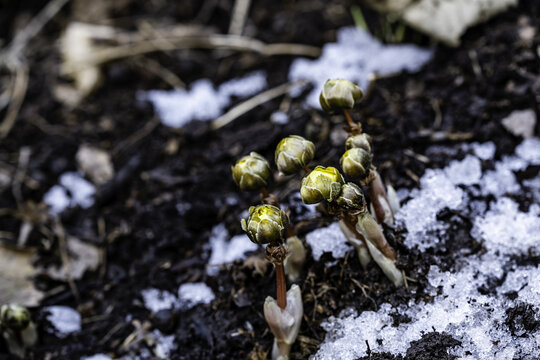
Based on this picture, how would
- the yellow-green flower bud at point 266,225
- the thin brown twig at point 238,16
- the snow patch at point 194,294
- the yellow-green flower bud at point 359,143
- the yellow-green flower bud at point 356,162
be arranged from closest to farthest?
the yellow-green flower bud at point 266,225, the yellow-green flower bud at point 356,162, the yellow-green flower bud at point 359,143, the snow patch at point 194,294, the thin brown twig at point 238,16

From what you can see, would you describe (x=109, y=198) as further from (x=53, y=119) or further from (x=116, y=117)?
(x=53, y=119)

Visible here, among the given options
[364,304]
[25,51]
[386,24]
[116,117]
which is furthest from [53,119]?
[364,304]

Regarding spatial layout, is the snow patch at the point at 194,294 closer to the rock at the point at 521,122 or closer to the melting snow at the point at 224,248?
the melting snow at the point at 224,248

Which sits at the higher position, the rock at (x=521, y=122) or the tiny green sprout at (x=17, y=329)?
the rock at (x=521, y=122)

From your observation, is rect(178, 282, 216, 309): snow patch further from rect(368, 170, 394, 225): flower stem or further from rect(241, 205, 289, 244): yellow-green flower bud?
rect(368, 170, 394, 225): flower stem

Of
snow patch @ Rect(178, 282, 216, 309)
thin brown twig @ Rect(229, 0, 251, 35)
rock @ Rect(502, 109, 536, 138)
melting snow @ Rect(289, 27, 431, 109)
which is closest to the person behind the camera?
snow patch @ Rect(178, 282, 216, 309)

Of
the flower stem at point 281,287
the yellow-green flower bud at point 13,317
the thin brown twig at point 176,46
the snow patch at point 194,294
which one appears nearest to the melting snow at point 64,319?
the yellow-green flower bud at point 13,317

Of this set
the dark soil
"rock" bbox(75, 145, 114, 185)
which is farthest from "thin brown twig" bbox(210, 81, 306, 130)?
A: "rock" bbox(75, 145, 114, 185)
